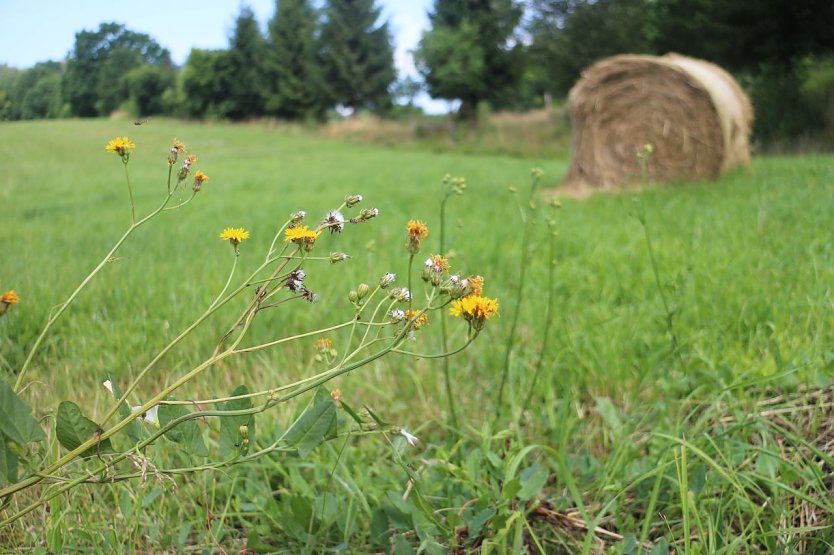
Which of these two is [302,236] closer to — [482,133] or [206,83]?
[206,83]

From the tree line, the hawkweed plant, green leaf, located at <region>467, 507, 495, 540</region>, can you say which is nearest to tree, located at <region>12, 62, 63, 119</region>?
the tree line

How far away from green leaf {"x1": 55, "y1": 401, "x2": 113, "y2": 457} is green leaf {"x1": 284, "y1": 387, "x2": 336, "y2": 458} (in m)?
0.23

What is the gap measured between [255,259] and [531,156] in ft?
48.5

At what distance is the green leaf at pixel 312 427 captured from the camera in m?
0.85

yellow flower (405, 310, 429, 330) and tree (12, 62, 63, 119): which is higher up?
tree (12, 62, 63, 119)

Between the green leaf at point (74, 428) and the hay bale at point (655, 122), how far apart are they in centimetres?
646

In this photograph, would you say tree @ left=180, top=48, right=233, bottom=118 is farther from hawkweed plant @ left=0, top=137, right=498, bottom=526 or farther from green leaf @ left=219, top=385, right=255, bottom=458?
green leaf @ left=219, top=385, right=255, bottom=458

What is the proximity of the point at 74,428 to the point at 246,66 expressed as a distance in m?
1.07

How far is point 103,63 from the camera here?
4.07 feet

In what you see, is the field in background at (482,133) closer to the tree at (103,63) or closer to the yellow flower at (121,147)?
the tree at (103,63)

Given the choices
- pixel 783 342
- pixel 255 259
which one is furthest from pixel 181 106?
pixel 783 342

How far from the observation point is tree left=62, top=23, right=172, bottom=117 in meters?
1.20

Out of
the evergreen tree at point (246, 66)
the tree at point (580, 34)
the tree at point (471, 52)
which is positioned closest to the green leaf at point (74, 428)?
the evergreen tree at point (246, 66)

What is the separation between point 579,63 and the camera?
63.6 feet
